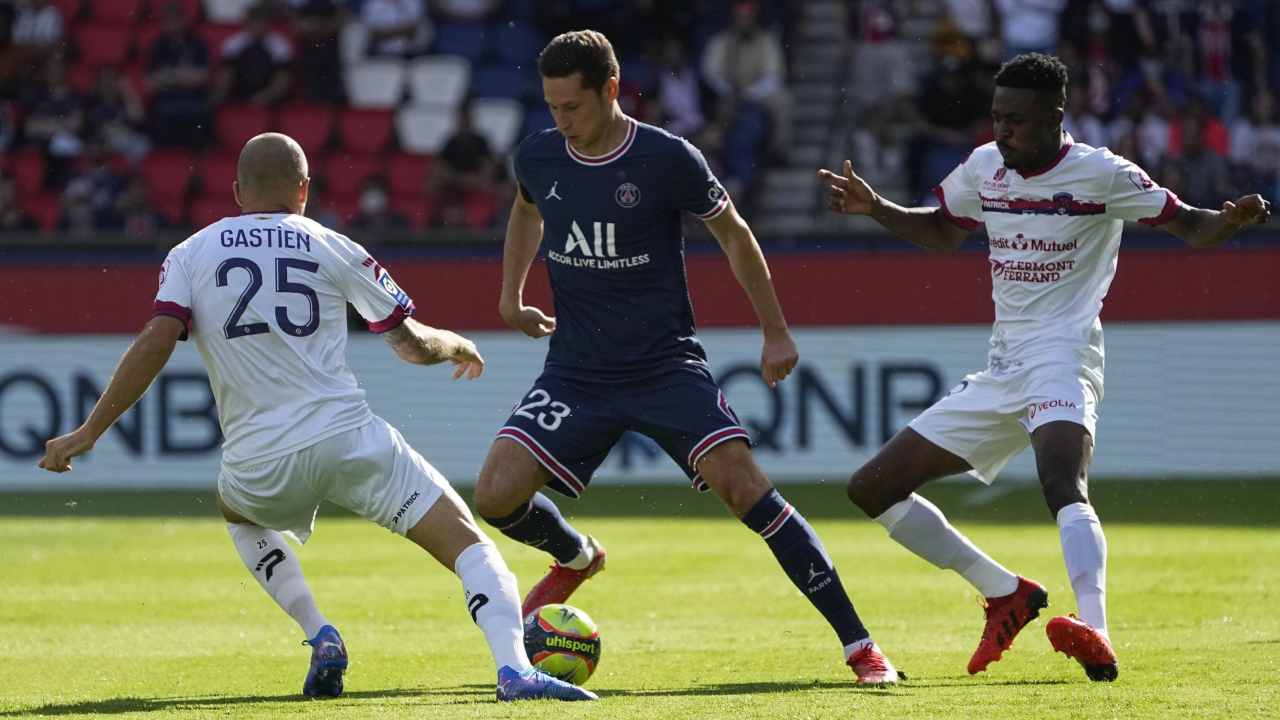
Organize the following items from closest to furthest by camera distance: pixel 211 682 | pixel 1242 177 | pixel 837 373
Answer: pixel 211 682 → pixel 837 373 → pixel 1242 177

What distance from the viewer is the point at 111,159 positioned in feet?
58.8

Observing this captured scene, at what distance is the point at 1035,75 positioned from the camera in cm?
675

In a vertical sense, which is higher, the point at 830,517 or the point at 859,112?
the point at 859,112

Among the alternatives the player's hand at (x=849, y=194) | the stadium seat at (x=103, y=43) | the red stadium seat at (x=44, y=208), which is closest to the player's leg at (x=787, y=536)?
the player's hand at (x=849, y=194)

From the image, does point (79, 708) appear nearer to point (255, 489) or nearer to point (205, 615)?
point (255, 489)

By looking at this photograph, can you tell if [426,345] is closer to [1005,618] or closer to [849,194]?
[849,194]

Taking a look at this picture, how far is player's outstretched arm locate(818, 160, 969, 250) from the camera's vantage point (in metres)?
7.14

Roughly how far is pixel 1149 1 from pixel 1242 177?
8.40 feet

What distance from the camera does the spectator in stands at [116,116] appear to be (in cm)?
1811

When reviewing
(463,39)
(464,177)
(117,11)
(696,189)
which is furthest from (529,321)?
(117,11)

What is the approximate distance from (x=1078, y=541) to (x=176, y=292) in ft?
10.4

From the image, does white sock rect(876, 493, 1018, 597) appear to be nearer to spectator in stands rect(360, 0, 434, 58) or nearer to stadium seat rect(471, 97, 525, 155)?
stadium seat rect(471, 97, 525, 155)

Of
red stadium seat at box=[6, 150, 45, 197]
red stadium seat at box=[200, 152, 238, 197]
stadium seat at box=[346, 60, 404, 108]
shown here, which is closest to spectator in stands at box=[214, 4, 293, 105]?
red stadium seat at box=[200, 152, 238, 197]

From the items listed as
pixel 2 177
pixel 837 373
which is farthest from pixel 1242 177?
pixel 2 177
